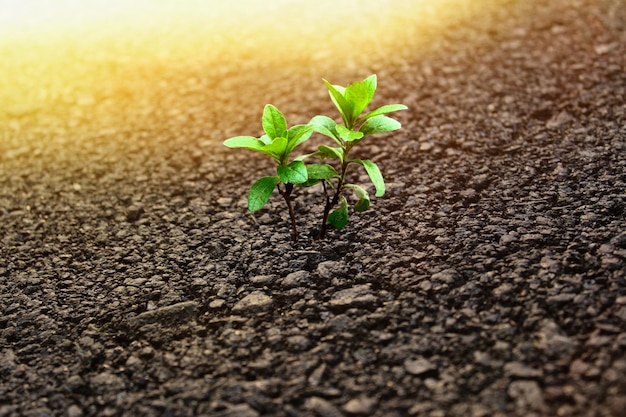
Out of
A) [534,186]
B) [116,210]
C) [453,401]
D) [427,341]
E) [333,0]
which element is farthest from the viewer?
[333,0]

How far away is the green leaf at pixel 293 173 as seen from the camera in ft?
5.04

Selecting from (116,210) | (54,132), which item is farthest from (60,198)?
(54,132)

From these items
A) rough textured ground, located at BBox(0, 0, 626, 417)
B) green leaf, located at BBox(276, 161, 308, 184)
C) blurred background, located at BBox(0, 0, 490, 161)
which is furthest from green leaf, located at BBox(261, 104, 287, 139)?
blurred background, located at BBox(0, 0, 490, 161)

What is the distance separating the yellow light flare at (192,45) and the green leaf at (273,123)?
0.93 m

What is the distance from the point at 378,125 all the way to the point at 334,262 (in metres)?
0.36

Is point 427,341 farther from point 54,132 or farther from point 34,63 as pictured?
point 34,63

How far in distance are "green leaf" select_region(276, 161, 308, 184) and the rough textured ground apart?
25 cm

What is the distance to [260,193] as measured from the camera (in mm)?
1574

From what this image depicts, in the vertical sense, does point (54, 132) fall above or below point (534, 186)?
above

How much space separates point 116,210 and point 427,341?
3.56 ft

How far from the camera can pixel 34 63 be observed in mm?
3141

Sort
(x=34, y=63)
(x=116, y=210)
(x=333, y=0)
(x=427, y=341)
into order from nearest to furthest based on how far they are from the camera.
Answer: (x=427, y=341), (x=116, y=210), (x=34, y=63), (x=333, y=0)

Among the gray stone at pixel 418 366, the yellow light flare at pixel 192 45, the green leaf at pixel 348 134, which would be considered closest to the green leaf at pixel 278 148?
the green leaf at pixel 348 134

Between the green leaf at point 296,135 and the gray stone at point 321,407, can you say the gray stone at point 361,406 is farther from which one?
the green leaf at point 296,135
